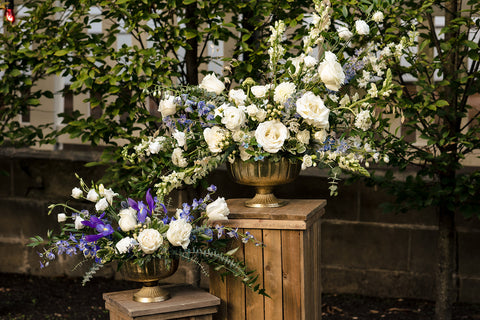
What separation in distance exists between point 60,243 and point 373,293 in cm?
301

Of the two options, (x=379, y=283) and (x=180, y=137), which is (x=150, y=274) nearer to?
(x=180, y=137)

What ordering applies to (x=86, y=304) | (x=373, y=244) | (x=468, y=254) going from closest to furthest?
1. (x=468, y=254)
2. (x=373, y=244)
3. (x=86, y=304)

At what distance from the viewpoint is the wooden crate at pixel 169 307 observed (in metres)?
2.70

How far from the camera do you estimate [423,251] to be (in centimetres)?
492

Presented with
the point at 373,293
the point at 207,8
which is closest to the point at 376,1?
the point at 207,8

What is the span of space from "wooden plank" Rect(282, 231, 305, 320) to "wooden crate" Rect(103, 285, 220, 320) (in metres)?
0.31

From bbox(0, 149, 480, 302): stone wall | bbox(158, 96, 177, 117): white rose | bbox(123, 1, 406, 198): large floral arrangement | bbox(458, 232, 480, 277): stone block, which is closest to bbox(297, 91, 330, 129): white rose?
bbox(123, 1, 406, 198): large floral arrangement

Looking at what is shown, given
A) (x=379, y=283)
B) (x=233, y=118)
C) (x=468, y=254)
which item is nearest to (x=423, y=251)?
(x=468, y=254)

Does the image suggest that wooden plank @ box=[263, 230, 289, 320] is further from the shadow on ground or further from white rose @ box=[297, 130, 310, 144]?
the shadow on ground

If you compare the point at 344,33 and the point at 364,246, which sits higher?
the point at 344,33

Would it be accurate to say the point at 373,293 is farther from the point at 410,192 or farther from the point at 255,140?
the point at 255,140

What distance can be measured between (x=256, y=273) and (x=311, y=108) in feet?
2.53

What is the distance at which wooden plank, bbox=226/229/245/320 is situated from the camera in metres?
2.97

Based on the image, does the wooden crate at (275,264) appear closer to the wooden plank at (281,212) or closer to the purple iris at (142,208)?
the wooden plank at (281,212)
